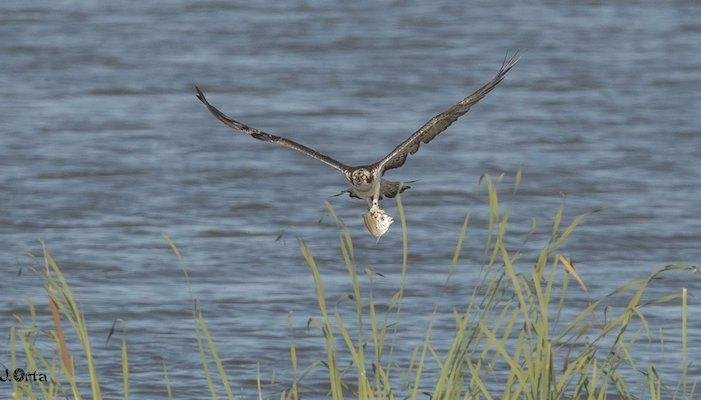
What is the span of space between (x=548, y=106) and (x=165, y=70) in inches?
110

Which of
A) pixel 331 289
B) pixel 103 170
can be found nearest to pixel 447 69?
pixel 103 170

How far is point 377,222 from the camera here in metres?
3.35

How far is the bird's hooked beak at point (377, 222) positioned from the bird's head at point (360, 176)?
20 centimetres

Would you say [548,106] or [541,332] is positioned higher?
[541,332]

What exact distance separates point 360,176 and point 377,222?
332mm

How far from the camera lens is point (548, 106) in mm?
10898

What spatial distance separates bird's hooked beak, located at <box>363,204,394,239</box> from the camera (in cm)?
329

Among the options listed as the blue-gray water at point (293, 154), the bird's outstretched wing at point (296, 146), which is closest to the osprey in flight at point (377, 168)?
the bird's outstretched wing at point (296, 146)

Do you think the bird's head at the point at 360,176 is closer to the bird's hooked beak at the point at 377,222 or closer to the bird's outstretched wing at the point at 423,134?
the bird's outstretched wing at the point at 423,134

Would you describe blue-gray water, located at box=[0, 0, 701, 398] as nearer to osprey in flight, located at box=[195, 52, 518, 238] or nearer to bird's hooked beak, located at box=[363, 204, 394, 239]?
osprey in flight, located at box=[195, 52, 518, 238]

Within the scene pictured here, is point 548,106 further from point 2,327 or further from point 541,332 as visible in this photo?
point 541,332

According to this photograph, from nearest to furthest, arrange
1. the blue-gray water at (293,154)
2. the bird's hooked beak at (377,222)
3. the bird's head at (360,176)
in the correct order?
the bird's hooked beak at (377,222)
the bird's head at (360,176)
the blue-gray water at (293,154)

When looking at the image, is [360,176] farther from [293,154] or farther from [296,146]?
[293,154]

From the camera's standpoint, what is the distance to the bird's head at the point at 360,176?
143 inches
